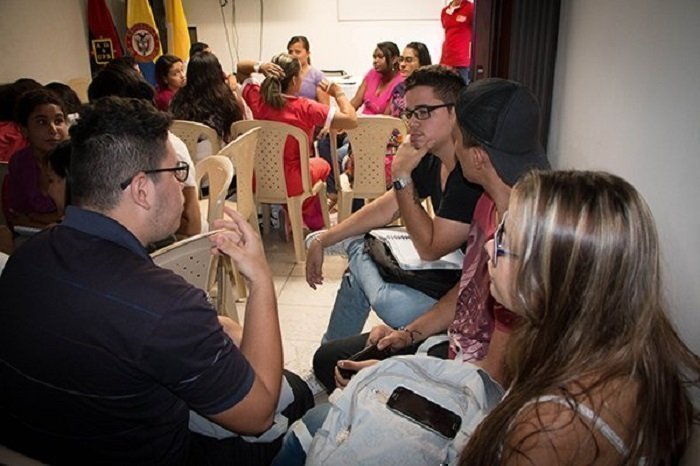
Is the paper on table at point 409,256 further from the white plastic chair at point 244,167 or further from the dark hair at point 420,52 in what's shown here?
the dark hair at point 420,52

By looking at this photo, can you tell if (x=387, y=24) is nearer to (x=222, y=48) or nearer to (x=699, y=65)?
(x=222, y=48)

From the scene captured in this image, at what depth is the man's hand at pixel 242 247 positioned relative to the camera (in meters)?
1.24

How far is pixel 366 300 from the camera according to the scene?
209 cm

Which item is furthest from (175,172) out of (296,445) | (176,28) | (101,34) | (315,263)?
(176,28)

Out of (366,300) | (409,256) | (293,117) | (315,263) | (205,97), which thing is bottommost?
(366,300)

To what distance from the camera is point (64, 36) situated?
535 centimetres

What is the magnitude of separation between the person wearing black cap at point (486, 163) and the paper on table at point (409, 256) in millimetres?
261

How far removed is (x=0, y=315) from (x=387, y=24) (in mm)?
6101

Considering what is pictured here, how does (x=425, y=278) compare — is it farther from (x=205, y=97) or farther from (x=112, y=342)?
(x=205, y=97)

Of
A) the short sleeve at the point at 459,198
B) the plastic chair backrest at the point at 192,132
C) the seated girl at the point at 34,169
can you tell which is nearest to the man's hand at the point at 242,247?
the short sleeve at the point at 459,198

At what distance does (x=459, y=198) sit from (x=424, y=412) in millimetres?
874

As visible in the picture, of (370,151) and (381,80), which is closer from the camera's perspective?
(370,151)

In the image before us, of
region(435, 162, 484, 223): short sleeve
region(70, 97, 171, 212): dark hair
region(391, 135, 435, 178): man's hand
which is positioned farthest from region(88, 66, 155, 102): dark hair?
region(435, 162, 484, 223): short sleeve

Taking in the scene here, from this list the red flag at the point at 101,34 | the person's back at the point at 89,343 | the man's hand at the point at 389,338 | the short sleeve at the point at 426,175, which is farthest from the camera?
the red flag at the point at 101,34
